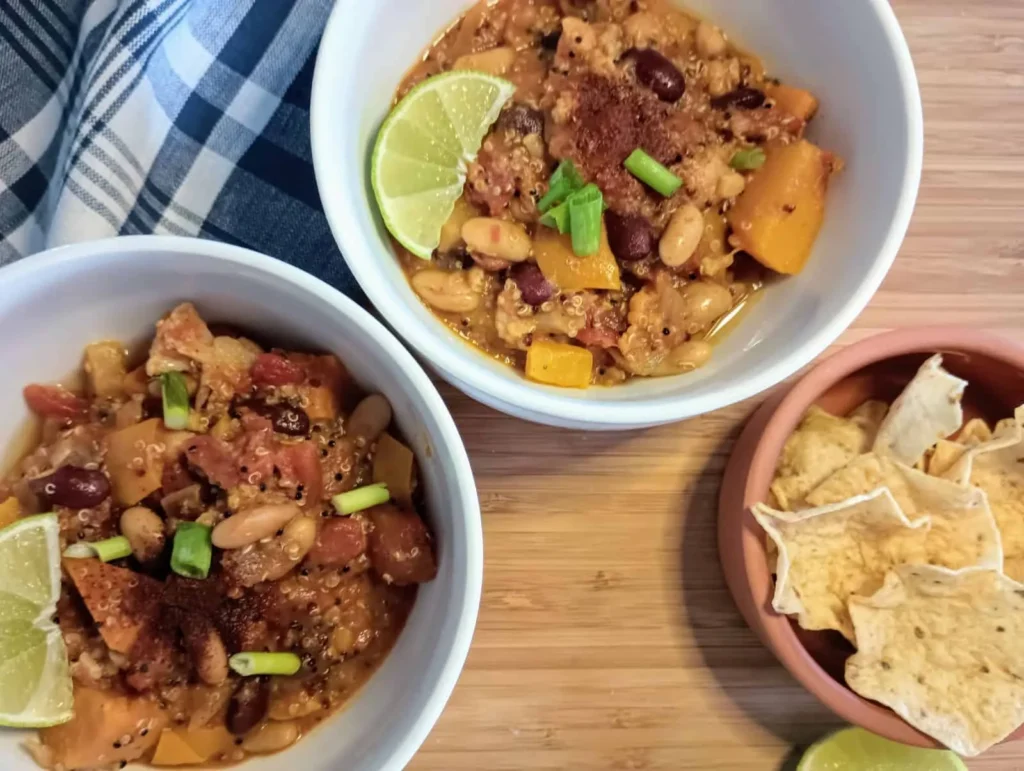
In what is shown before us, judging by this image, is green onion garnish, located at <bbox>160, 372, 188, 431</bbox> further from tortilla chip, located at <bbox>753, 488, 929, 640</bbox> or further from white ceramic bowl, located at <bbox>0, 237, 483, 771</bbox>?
tortilla chip, located at <bbox>753, 488, 929, 640</bbox>

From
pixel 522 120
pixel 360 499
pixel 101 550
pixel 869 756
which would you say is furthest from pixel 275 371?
pixel 869 756

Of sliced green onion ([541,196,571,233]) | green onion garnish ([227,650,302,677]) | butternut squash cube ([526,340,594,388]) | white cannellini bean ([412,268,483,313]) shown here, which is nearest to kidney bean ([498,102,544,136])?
sliced green onion ([541,196,571,233])

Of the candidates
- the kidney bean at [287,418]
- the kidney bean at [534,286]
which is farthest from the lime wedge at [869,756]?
the kidney bean at [287,418]

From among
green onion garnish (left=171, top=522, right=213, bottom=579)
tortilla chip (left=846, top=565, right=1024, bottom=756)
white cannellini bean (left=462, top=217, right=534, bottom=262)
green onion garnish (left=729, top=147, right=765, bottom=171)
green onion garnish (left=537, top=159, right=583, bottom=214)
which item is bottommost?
tortilla chip (left=846, top=565, right=1024, bottom=756)

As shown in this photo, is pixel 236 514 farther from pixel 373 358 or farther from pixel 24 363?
pixel 24 363

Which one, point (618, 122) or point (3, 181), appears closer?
point (618, 122)

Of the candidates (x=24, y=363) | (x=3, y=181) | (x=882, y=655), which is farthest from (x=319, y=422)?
(x=882, y=655)

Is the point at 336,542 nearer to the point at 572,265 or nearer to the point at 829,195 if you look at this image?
the point at 572,265
